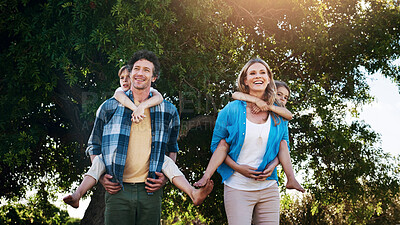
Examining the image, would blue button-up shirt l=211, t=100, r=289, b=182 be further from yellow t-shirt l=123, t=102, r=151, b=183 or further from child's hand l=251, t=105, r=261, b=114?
yellow t-shirt l=123, t=102, r=151, b=183

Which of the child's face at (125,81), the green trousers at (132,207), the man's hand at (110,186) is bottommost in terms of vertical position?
the green trousers at (132,207)

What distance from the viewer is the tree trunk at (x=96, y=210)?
10477 millimetres

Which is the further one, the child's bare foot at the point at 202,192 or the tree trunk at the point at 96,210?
the tree trunk at the point at 96,210

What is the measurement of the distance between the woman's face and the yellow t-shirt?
1.18 m

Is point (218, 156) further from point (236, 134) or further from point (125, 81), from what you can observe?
point (125, 81)

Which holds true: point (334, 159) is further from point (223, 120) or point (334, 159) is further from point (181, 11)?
point (223, 120)

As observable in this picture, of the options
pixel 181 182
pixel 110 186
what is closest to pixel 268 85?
pixel 181 182

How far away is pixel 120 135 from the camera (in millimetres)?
3861

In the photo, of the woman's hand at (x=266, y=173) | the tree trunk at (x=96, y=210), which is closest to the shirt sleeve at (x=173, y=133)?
the woman's hand at (x=266, y=173)

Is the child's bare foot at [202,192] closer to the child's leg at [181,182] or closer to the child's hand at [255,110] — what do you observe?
the child's leg at [181,182]

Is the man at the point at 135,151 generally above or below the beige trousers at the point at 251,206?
above

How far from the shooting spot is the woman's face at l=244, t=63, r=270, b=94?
4.25 meters

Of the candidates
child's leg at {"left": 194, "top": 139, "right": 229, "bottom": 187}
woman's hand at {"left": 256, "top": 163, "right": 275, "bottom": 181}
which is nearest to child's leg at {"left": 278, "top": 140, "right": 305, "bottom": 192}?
woman's hand at {"left": 256, "top": 163, "right": 275, "bottom": 181}

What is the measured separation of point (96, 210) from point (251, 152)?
7.55m
